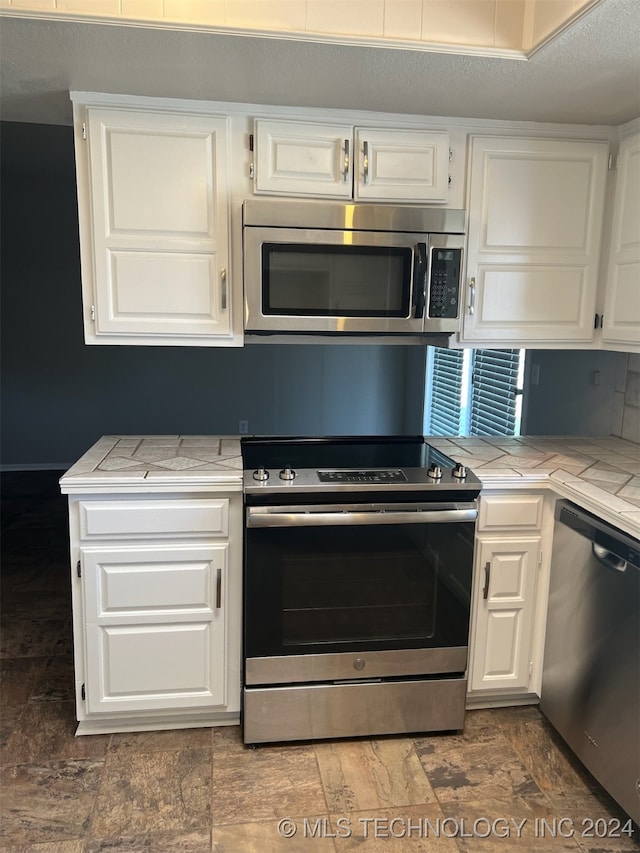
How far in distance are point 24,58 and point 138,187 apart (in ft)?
1.46

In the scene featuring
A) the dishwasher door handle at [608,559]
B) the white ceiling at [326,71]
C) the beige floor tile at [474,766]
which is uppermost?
the white ceiling at [326,71]

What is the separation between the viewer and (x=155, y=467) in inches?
77.4

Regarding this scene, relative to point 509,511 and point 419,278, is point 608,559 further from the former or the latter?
point 419,278

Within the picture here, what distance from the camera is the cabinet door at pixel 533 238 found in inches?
85.3

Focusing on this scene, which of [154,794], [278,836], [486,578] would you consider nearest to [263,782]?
[278,836]

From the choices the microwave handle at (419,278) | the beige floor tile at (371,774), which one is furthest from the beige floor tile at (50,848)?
the microwave handle at (419,278)

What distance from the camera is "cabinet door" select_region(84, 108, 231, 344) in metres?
1.97

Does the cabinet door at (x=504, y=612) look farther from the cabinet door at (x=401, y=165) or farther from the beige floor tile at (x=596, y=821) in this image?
the cabinet door at (x=401, y=165)

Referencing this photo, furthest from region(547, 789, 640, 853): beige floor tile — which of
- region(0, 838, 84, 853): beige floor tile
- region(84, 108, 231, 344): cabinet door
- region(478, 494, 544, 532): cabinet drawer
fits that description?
region(84, 108, 231, 344): cabinet door

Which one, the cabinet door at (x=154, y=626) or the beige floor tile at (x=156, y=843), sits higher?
the cabinet door at (x=154, y=626)

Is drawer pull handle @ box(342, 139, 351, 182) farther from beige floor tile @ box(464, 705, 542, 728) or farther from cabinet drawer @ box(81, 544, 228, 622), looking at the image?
beige floor tile @ box(464, 705, 542, 728)

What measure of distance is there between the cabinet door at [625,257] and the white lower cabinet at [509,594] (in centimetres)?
69

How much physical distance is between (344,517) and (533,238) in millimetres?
1213

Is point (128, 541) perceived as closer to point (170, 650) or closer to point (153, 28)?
point (170, 650)
